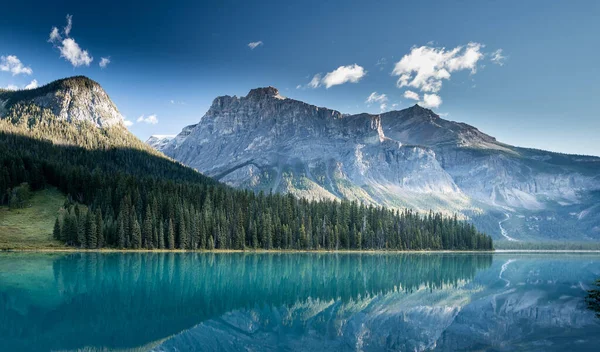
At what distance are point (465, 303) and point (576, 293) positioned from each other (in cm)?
2116

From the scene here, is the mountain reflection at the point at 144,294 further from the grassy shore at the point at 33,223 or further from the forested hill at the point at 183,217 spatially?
the forested hill at the point at 183,217

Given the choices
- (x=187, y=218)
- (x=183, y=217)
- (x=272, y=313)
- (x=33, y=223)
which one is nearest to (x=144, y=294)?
(x=272, y=313)

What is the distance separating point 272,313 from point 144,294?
1535 cm

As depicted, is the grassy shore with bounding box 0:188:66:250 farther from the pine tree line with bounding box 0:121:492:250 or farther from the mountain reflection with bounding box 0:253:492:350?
the mountain reflection with bounding box 0:253:492:350

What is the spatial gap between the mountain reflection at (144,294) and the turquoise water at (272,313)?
0.42ft

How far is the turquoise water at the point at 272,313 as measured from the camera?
29.7 m

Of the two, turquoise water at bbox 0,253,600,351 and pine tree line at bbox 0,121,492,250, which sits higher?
pine tree line at bbox 0,121,492,250

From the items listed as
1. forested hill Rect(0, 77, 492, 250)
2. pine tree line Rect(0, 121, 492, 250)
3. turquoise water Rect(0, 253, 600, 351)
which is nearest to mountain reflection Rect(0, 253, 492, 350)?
turquoise water Rect(0, 253, 600, 351)

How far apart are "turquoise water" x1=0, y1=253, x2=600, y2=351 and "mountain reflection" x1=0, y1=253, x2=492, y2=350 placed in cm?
13

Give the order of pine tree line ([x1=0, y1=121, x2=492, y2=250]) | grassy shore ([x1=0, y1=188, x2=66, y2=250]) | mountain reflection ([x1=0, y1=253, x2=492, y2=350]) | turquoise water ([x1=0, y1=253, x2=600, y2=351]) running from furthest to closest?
pine tree line ([x1=0, y1=121, x2=492, y2=250])
grassy shore ([x1=0, y1=188, x2=66, y2=250])
mountain reflection ([x1=0, y1=253, x2=492, y2=350])
turquoise water ([x1=0, y1=253, x2=600, y2=351])

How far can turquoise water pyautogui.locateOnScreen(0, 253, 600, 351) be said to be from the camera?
2972cm

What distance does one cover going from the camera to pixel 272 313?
41094mm

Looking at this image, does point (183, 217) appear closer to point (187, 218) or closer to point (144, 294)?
point (187, 218)

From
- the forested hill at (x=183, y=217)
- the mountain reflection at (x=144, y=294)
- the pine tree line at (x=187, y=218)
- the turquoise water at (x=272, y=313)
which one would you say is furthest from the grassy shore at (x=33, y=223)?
the turquoise water at (x=272, y=313)
